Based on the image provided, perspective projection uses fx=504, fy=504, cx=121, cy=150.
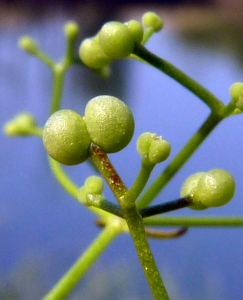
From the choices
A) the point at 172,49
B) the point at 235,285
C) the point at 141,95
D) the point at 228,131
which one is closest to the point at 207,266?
the point at 235,285

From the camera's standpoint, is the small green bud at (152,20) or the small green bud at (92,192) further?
the small green bud at (152,20)

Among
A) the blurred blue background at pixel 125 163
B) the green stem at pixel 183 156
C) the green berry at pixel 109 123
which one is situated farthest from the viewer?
the blurred blue background at pixel 125 163

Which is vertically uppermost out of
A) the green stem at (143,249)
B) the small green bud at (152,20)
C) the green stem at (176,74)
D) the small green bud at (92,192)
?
the small green bud at (152,20)

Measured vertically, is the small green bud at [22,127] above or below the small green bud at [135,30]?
above

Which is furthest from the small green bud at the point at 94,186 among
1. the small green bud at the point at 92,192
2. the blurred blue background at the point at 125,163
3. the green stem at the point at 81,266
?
the blurred blue background at the point at 125,163

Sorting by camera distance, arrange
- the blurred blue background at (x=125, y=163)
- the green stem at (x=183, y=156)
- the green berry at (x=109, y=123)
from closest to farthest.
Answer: the green berry at (x=109, y=123) → the green stem at (x=183, y=156) → the blurred blue background at (x=125, y=163)

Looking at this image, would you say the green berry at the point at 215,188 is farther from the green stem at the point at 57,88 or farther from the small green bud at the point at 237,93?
the green stem at the point at 57,88

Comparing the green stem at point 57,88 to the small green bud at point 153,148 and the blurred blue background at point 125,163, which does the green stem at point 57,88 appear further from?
the blurred blue background at point 125,163
